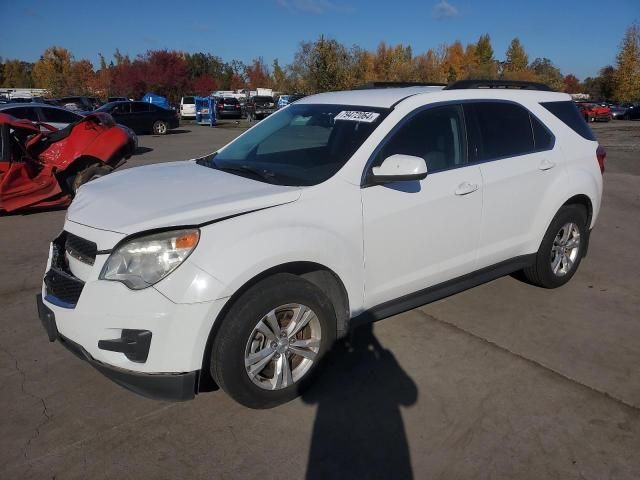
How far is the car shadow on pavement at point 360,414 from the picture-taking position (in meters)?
2.66

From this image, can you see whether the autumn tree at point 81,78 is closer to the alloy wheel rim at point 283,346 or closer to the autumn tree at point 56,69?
the autumn tree at point 56,69

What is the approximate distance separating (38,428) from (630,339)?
406cm

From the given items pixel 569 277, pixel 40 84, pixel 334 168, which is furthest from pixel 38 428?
pixel 40 84

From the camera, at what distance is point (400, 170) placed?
3.17 meters

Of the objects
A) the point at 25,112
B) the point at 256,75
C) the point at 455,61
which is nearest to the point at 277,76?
the point at 256,75

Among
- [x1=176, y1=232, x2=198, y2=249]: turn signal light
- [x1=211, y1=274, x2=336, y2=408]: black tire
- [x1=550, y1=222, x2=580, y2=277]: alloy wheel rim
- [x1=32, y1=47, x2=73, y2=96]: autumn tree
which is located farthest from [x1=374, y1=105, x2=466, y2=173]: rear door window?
[x1=32, y1=47, x2=73, y2=96]: autumn tree

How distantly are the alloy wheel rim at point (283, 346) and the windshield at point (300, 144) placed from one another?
2.64ft

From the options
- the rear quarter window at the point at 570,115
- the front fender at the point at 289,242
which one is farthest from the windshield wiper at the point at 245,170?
the rear quarter window at the point at 570,115

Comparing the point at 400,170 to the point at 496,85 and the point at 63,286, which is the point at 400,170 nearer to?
the point at 496,85

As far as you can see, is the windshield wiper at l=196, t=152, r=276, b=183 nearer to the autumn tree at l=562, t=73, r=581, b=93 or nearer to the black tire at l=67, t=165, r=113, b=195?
the black tire at l=67, t=165, r=113, b=195

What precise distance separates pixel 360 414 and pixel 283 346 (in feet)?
1.96

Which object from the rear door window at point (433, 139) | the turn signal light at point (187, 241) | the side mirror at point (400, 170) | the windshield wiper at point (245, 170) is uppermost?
the rear door window at point (433, 139)

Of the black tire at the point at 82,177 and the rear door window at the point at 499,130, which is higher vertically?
the rear door window at the point at 499,130

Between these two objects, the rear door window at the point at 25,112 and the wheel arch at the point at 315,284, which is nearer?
the wheel arch at the point at 315,284
